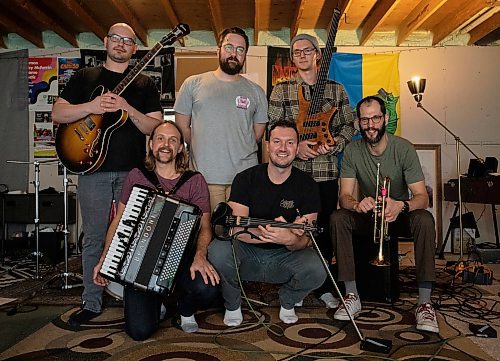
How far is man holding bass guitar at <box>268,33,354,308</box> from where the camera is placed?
10.5 feet

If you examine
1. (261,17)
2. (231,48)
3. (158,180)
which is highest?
(261,17)

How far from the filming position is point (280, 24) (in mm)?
5871

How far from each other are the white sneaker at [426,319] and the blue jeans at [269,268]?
0.56 meters

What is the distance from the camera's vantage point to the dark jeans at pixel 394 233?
2.77 m

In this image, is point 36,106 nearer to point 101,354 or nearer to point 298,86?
point 298,86

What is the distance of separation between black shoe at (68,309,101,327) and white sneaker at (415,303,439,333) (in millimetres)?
1857

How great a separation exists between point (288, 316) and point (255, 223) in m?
0.66

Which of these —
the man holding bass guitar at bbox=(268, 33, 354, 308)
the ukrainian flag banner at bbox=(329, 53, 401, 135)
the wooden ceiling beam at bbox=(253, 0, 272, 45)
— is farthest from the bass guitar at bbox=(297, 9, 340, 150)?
the ukrainian flag banner at bbox=(329, 53, 401, 135)

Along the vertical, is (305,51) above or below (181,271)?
above

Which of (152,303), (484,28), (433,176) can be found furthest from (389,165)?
(484,28)

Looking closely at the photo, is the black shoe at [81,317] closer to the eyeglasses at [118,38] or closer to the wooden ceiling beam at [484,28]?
the eyeglasses at [118,38]

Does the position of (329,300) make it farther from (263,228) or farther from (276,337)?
(263,228)

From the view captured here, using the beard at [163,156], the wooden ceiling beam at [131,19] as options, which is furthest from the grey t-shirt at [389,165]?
the wooden ceiling beam at [131,19]

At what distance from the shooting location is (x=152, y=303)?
8.35ft
